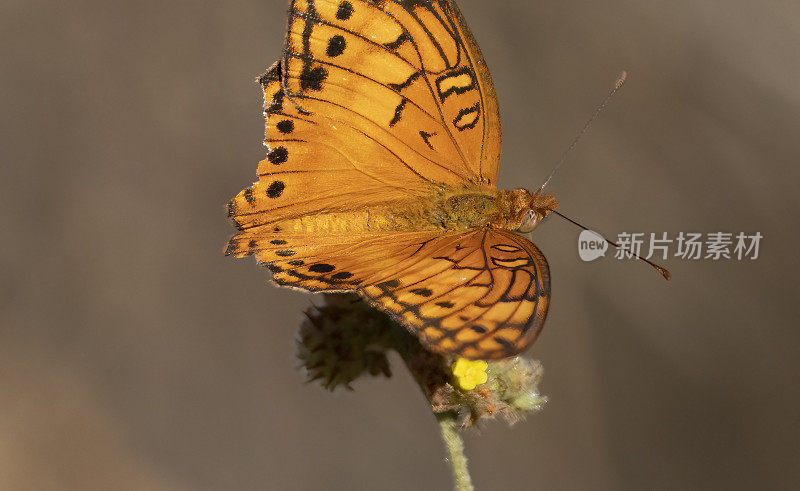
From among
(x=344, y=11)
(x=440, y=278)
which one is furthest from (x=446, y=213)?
(x=344, y=11)

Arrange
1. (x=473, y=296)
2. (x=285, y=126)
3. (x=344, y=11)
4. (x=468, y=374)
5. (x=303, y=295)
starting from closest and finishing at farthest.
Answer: (x=473, y=296) → (x=344, y=11) → (x=285, y=126) → (x=468, y=374) → (x=303, y=295)

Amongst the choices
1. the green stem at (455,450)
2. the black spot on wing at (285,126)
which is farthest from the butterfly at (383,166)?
the green stem at (455,450)

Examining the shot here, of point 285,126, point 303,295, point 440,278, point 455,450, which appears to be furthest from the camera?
point 303,295

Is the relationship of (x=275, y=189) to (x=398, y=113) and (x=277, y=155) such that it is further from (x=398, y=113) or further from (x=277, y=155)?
(x=398, y=113)

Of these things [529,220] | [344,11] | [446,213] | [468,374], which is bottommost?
[468,374]

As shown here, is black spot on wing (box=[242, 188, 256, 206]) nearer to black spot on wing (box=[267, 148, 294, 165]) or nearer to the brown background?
black spot on wing (box=[267, 148, 294, 165])

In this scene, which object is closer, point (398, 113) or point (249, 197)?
point (249, 197)

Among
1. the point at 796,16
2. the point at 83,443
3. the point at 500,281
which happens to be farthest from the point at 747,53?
the point at 83,443
